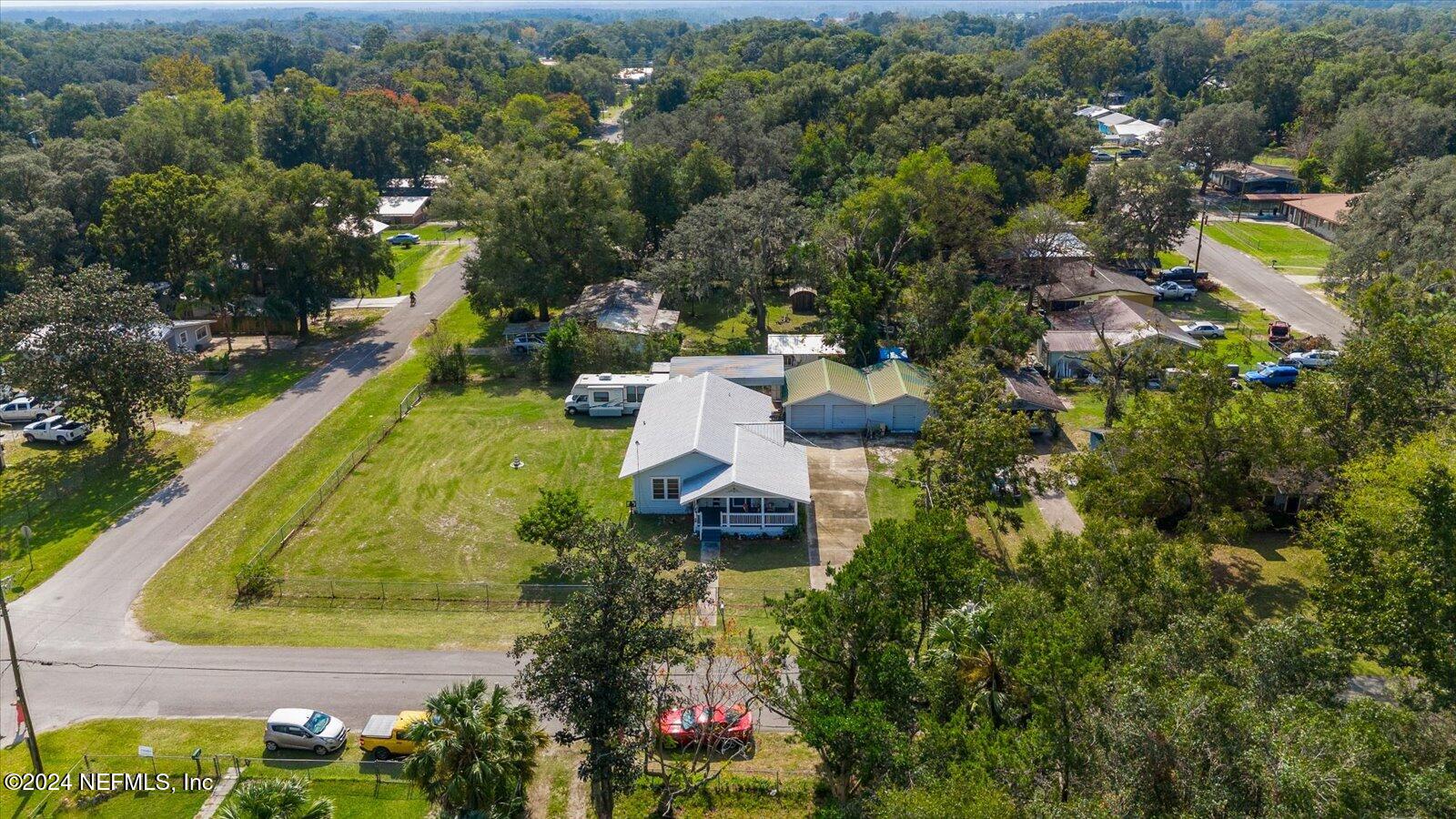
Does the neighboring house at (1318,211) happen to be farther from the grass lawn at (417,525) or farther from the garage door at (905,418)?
the grass lawn at (417,525)

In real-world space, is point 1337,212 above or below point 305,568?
above

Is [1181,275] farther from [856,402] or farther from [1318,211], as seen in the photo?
[856,402]

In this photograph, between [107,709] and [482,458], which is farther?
[482,458]

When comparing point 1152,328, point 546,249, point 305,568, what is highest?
point 546,249

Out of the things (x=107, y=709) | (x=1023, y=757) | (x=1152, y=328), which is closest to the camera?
(x=1023, y=757)

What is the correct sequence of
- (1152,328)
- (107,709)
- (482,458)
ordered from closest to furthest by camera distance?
(107,709)
(482,458)
(1152,328)

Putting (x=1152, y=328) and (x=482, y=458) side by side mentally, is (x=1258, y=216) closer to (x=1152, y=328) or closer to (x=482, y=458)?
(x=1152, y=328)

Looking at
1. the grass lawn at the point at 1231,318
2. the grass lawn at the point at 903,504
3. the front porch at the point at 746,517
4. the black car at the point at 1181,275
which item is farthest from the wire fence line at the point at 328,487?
the black car at the point at 1181,275

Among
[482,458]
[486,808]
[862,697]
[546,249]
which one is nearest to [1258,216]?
[546,249]
